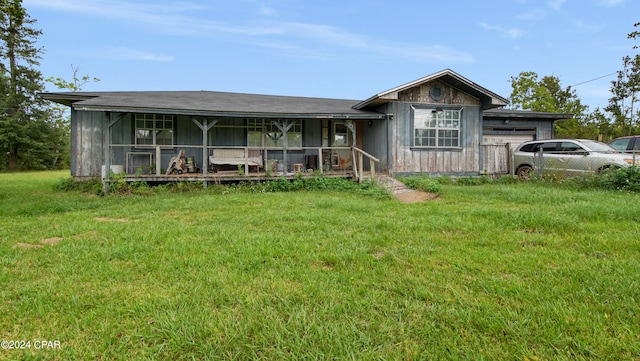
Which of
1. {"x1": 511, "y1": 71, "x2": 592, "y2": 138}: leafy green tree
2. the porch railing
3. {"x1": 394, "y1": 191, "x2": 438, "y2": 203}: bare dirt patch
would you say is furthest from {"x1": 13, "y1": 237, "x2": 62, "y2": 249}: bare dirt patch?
{"x1": 511, "y1": 71, "x2": 592, "y2": 138}: leafy green tree

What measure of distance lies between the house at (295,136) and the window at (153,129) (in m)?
0.03

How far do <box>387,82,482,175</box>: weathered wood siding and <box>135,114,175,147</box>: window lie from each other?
8.19m

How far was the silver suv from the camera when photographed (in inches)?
352

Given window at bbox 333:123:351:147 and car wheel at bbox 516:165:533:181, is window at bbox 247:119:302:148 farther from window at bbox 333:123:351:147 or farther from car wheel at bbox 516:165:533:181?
car wheel at bbox 516:165:533:181

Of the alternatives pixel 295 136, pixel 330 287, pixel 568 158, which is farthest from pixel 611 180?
pixel 295 136

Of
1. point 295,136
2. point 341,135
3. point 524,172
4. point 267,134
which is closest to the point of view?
point 524,172

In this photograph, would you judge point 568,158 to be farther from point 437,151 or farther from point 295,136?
point 295,136

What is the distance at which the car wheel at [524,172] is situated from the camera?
11.2 meters

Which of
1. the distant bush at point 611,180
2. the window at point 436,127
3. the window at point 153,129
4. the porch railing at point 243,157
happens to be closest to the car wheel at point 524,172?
the distant bush at point 611,180

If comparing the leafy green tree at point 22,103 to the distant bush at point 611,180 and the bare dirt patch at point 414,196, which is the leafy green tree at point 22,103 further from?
the distant bush at point 611,180

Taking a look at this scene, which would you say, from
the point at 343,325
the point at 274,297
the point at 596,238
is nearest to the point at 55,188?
the point at 274,297

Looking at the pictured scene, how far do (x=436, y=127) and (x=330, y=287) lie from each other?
34.5 ft

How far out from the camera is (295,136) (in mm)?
12680

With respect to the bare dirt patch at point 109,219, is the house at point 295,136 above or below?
above
